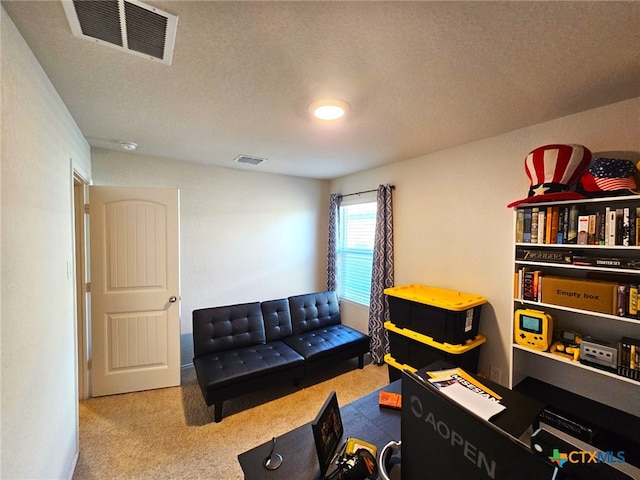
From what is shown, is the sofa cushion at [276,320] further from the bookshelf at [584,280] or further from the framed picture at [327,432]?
the bookshelf at [584,280]

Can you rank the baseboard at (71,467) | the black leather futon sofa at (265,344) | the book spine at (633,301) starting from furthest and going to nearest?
the black leather futon sofa at (265,344) → the baseboard at (71,467) → the book spine at (633,301)

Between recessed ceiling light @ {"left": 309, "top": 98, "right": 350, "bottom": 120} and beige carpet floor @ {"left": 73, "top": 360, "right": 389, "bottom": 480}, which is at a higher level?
recessed ceiling light @ {"left": 309, "top": 98, "right": 350, "bottom": 120}

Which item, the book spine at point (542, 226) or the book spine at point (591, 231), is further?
the book spine at point (542, 226)

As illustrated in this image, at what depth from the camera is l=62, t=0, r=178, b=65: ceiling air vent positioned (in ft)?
3.50

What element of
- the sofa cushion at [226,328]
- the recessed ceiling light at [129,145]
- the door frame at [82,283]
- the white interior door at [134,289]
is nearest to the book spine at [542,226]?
the sofa cushion at [226,328]

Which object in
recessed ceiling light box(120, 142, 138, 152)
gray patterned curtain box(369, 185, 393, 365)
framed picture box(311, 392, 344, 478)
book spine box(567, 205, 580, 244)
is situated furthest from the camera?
gray patterned curtain box(369, 185, 393, 365)

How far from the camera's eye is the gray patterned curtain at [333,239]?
4.09 meters

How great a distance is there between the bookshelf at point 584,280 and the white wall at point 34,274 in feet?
9.10

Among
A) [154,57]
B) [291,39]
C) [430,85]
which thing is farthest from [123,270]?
[430,85]

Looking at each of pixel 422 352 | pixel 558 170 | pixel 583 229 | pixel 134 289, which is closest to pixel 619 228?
pixel 583 229

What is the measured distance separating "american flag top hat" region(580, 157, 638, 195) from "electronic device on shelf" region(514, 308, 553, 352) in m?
0.87

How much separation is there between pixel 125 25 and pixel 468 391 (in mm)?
2310

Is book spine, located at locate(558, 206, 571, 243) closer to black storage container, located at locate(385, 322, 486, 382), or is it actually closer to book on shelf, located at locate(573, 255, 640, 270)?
book on shelf, located at locate(573, 255, 640, 270)

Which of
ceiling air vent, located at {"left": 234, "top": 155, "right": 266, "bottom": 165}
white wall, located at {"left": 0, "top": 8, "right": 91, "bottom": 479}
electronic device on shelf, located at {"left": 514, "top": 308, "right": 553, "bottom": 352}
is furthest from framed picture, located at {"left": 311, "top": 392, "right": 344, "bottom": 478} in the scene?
ceiling air vent, located at {"left": 234, "top": 155, "right": 266, "bottom": 165}
